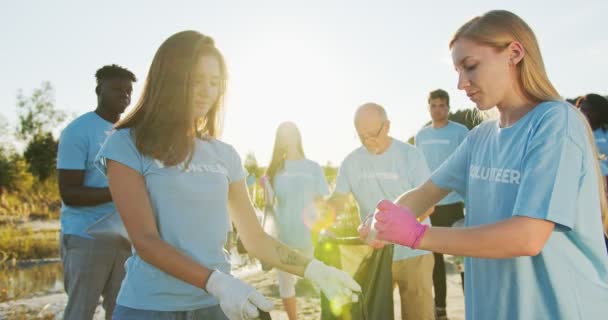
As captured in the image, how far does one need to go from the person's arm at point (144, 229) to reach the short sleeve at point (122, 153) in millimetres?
19

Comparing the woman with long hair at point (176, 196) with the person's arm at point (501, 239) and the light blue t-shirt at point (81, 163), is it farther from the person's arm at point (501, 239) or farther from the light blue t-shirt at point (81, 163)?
the light blue t-shirt at point (81, 163)

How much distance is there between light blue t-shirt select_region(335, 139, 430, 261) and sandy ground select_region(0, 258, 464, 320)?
7.14 ft

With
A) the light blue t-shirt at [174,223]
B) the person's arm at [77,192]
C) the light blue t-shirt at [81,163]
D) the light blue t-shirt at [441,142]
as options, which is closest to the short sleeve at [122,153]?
the light blue t-shirt at [174,223]

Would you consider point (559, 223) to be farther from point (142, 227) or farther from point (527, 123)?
point (142, 227)

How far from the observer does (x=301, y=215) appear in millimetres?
5879

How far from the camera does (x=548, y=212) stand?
1.58 meters

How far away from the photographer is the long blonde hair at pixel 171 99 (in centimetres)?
204

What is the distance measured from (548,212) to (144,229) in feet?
4.60

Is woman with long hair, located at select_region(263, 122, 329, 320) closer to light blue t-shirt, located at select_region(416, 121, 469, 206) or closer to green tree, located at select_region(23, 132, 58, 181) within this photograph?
light blue t-shirt, located at select_region(416, 121, 469, 206)

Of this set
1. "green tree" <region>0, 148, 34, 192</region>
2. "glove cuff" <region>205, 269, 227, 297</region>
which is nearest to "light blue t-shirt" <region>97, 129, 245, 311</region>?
"glove cuff" <region>205, 269, 227, 297</region>

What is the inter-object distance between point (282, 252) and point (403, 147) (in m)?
2.17

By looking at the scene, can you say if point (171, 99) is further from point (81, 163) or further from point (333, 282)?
point (81, 163)

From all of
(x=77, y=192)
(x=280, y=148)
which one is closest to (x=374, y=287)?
(x=77, y=192)

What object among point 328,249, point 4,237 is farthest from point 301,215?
point 4,237
